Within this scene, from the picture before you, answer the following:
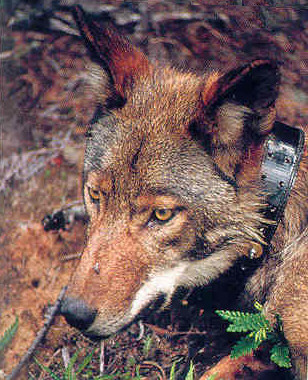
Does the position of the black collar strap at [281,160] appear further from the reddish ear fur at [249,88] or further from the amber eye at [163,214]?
the amber eye at [163,214]

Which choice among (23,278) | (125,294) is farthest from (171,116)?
(23,278)

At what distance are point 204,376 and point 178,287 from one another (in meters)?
0.54

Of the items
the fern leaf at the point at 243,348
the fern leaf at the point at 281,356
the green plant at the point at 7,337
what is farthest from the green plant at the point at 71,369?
the fern leaf at the point at 281,356

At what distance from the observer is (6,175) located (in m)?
3.79

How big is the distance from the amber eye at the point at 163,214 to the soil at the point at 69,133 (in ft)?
2.53

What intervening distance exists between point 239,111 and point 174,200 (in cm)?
59

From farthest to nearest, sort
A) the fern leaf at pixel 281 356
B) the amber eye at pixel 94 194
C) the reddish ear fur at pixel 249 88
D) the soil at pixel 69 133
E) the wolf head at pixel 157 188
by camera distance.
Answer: the soil at pixel 69 133
the amber eye at pixel 94 194
the wolf head at pixel 157 188
the fern leaf at pixel 281 356
the reddish ear fur at pixel 249 88

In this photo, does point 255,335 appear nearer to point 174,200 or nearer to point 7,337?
point 174,200

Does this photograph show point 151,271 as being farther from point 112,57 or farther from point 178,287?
point 112,57

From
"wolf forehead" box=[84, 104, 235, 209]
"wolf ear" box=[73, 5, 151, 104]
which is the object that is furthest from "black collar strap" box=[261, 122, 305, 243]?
"wolf ear" box=[73, 5, 151, 104]

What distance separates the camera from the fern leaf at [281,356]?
1.98 meters

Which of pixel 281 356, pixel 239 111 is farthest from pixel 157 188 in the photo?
pixel 281 356

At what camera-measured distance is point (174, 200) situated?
2.17m

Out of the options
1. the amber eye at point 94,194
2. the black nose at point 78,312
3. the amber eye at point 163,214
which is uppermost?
the amber eye at point 163,214
